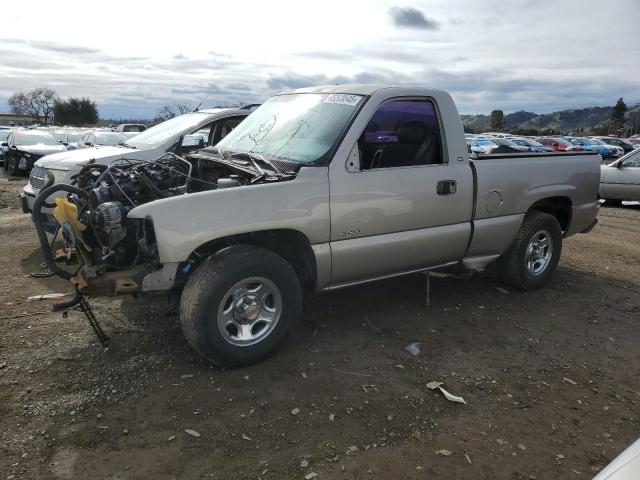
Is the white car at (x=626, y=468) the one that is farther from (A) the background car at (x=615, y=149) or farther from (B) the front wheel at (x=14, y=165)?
(A) the background car at (x=615, y=149)

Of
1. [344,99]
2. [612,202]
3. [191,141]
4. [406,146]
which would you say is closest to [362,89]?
[344,99]

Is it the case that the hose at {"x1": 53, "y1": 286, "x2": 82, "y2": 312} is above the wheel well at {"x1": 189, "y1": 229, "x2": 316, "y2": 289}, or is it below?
below

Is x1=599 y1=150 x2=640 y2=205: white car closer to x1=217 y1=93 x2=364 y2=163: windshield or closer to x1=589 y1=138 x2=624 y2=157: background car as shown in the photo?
x1=217 y1=93 x2=364 y2=163: windshield

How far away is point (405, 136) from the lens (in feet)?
15.3

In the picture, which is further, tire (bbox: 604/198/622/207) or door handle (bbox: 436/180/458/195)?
tire (bbox: 604/198/622/207)

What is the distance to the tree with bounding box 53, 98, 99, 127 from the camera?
219 ft

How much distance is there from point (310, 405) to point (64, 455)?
144 centimetres

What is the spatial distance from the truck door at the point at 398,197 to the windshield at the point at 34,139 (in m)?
15.5

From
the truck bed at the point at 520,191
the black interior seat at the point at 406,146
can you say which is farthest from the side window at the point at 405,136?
the truck bed at the point at 520,191

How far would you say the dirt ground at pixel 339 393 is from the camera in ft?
9.31

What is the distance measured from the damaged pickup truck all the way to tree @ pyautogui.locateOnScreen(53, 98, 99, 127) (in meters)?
69.7

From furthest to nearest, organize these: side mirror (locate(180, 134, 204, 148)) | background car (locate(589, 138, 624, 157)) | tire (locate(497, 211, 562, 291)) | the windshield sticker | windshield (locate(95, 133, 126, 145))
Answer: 1. background car (locate(589, 138, 624, 157))
2. windshield (locate(95, 133, 126, 145))
3. side mirror (locate(180, 134, 204, 148))
4. tire (locate(497, 211, 562, 291))
5. the windshield sticker

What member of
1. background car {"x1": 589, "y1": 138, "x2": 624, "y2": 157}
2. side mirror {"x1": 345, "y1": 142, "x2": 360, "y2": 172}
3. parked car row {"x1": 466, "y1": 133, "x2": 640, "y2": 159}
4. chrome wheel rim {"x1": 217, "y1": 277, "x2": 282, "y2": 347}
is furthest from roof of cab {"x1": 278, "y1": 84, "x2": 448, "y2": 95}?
background car {"x1": 589, "y1": 138, "x2": 624, "y2": 157}

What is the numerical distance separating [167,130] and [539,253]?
17.7 ft
